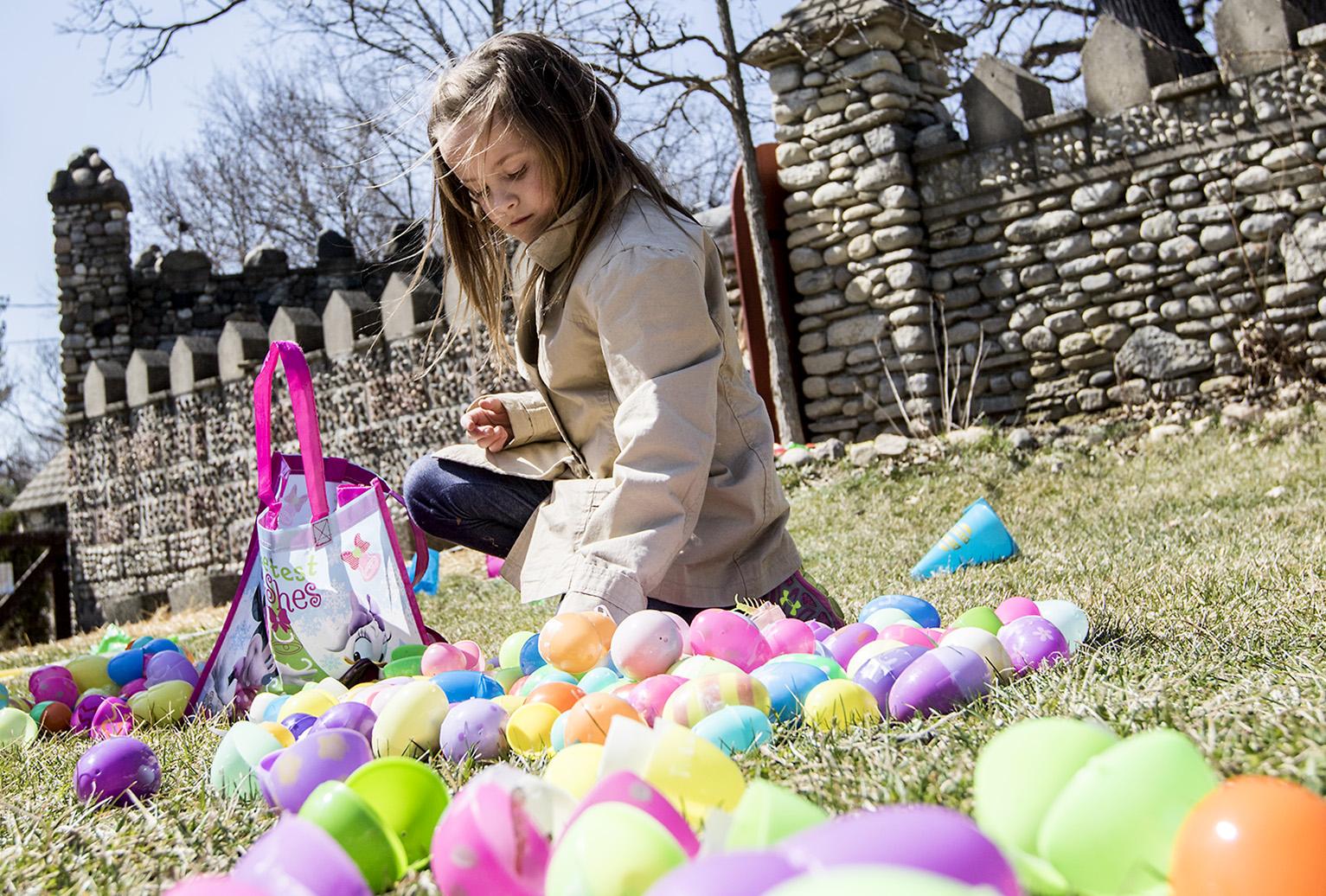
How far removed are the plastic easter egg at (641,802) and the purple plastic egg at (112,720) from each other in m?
1.63

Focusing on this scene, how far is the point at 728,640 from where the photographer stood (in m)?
1.97

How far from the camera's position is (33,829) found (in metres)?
1.45

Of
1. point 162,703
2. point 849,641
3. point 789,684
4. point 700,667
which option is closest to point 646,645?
point 700,667

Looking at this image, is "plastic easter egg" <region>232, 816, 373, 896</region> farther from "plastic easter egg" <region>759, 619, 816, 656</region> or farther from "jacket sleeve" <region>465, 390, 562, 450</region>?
"jacket sleeve" <region>465, 390, 562, 450</region>

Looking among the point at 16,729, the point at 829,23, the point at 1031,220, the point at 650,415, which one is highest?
the point at 829,23

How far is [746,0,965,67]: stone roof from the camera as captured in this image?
6992mm

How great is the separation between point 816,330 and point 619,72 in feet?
7.21

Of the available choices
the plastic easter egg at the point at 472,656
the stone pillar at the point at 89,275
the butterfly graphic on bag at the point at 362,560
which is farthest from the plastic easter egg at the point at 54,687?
the stone pillar at the point at 89,275

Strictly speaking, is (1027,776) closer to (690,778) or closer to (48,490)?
(690,778)

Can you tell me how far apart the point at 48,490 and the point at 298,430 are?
46.2 ft

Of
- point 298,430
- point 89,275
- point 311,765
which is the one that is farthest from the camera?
point 89,275

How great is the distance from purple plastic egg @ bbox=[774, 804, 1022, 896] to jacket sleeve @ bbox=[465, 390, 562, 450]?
2.19m

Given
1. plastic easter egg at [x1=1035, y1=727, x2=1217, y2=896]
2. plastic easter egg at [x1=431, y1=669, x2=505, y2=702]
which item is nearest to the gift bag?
plastic easter egg at [x1=431, y1=669, x2=505, y2=702]

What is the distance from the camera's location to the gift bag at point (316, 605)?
246 cm
